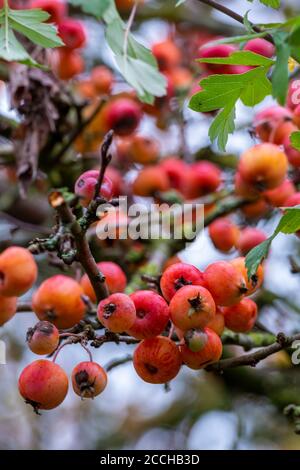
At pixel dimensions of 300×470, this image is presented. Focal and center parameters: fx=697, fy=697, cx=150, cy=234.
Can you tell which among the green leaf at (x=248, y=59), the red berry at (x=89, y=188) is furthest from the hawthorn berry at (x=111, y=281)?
the green leaf at (x=248, y=59)

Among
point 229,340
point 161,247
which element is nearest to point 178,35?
point 161,247

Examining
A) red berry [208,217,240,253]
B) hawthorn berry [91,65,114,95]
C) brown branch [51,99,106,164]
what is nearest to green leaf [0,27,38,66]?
brown branch [51,99,106,164]

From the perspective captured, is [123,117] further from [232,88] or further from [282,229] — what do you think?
[282,229]

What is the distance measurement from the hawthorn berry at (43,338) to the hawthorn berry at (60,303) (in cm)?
29

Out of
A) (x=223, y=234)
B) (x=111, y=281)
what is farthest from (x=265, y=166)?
(x=111, y=281)

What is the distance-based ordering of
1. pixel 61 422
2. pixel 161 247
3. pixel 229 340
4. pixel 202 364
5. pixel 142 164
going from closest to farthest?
pixel 202 364
pixel 229 340
pixel 161 247
pixel 142 164
pixel 61 422

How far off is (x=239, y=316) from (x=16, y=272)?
1.47 feet

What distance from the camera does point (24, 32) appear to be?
1244 mm

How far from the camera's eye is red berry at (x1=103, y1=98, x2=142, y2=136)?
7.97 ft

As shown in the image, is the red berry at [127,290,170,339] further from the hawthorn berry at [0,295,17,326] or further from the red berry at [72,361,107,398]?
the hawthorn berry at [0,295,17,326]

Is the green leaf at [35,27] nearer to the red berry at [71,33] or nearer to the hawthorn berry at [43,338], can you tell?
the hawthorn berry at [43,338]

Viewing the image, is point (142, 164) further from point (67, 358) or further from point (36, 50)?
point (67, 358)

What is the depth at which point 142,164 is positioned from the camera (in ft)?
8.56
